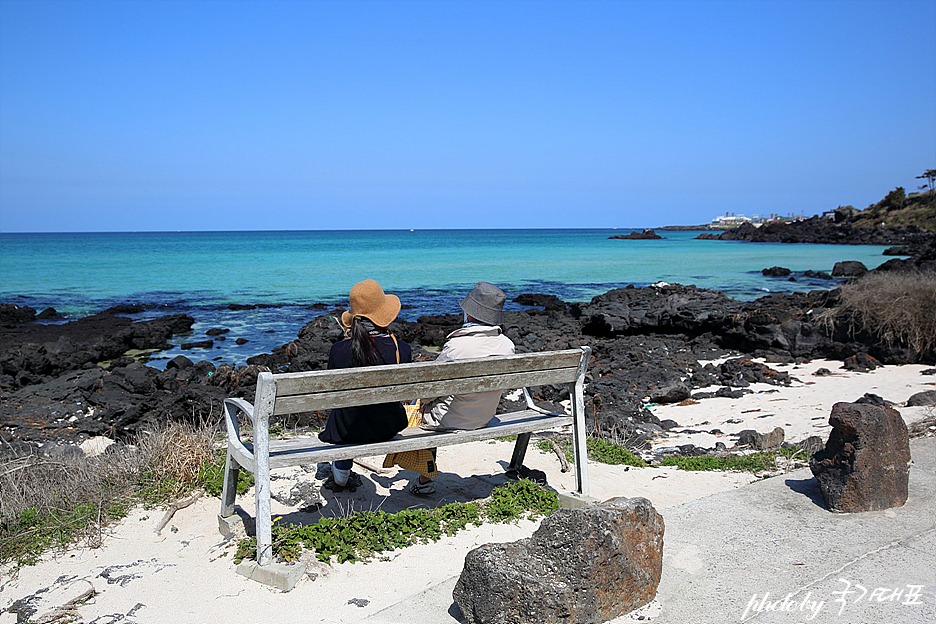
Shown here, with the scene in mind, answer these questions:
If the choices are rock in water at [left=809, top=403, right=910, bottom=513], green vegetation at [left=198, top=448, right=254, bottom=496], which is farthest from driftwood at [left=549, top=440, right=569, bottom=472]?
green vegetation at [left=198, top=448, right=254, bottom=496]

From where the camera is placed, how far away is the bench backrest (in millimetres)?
3484

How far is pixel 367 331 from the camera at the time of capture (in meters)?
4.49

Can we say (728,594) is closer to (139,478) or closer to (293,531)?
(293,531)

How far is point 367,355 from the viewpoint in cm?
430

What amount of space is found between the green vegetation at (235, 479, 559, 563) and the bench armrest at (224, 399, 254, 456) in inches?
20.6

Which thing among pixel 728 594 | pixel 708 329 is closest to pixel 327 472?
pixel 728 594

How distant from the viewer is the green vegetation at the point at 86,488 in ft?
13.7

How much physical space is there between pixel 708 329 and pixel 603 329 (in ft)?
10.7

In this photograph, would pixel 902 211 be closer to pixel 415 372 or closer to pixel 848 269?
pixel 848 269

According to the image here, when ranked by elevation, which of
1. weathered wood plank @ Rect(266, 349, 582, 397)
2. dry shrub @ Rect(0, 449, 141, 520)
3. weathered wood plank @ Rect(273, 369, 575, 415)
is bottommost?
dry shrub @ Rect(0, 449, 141, 520)

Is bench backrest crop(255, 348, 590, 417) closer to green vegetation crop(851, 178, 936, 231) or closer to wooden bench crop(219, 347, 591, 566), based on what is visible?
wooden bench crop(219, 347, 591, 566)

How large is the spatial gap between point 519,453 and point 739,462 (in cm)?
209

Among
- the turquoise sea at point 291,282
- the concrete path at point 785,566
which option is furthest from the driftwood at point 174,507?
the turquoise sea at point 291,282

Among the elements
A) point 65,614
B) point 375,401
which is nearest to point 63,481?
point 65,614
